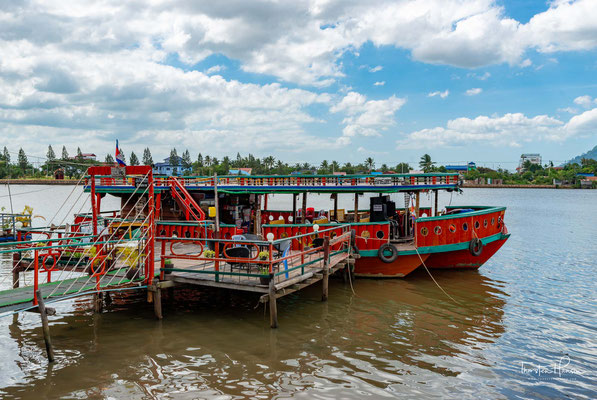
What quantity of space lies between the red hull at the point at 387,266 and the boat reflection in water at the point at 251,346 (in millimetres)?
2118

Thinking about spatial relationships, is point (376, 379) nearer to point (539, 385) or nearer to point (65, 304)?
point (539, 385)

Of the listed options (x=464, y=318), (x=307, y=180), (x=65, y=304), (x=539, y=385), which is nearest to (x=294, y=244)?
(x=307, y=180)

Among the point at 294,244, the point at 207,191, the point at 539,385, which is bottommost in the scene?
the point at 539,385

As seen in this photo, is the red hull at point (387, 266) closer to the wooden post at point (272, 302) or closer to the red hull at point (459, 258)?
the red hull at point (459, 258)

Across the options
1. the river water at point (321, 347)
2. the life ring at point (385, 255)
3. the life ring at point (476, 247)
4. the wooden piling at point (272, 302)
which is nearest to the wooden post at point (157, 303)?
the river water at point (321, 347)

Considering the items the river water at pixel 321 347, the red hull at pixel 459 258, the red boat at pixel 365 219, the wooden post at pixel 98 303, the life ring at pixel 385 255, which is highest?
the red boat at pixel 365 219

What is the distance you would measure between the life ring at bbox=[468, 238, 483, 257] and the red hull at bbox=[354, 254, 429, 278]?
1.93 meters

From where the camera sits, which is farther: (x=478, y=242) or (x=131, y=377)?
(x=478, y=242)

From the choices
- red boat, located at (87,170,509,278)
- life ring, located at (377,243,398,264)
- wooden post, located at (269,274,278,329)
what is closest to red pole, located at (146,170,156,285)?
wooden post, located at (269,274,278,329)

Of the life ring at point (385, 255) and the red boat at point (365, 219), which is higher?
the red boat at point (365, 219)

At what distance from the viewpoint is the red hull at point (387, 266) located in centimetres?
1645

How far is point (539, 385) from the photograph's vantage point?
868 cm

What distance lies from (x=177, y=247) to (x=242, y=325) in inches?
204

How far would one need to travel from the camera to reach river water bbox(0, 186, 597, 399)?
8.27 meters
